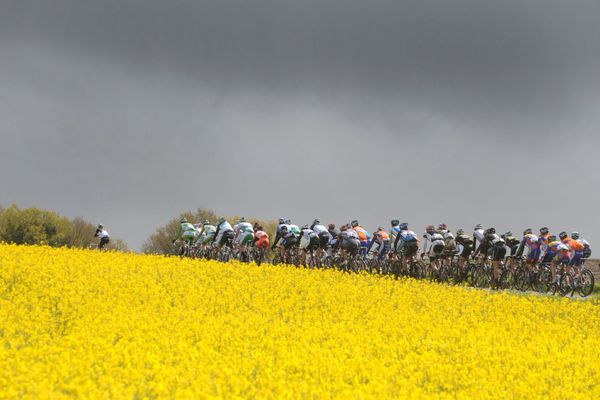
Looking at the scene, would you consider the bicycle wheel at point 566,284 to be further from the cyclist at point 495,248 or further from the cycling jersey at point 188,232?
the cycling jersey at point 188,232

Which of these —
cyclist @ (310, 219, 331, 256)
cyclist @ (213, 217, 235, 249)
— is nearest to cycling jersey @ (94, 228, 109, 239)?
cyclist @ (213, 217, 235, 249)

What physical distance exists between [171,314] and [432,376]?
6296 mm

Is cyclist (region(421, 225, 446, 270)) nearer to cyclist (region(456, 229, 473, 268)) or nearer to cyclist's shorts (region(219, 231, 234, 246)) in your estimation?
cyclist (region(456, 229, 473, 268))

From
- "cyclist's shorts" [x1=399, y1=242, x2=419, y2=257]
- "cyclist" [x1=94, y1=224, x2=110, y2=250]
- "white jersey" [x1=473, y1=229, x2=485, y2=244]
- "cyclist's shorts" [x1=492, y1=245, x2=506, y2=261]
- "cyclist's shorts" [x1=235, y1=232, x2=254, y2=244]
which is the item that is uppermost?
"white jersey" [x1=473, y1=229, x2=485, y2=244]

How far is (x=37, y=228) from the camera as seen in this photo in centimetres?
6162

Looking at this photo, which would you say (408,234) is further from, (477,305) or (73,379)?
(73,379)

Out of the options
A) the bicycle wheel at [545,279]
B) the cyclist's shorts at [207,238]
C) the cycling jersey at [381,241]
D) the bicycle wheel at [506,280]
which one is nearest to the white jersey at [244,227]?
the cyclist's shorts at [207,238]

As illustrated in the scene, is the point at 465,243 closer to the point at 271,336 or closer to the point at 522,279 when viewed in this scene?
the point at 522,279

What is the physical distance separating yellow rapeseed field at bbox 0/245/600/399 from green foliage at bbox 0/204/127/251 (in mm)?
A: 42522

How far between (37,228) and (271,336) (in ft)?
178

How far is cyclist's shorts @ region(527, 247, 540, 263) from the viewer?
25.8m

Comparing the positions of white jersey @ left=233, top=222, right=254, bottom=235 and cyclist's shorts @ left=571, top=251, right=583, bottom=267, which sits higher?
cyclist's shorts @ left=571, top=251, right=583, bottom=267

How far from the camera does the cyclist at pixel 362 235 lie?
95.6 ft

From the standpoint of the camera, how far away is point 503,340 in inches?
587
